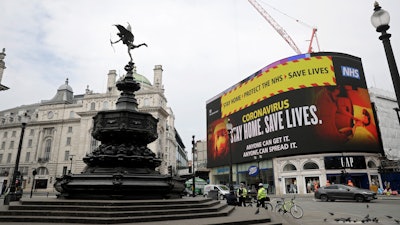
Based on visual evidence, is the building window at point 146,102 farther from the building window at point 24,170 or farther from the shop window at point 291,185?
the building window at point 24,170

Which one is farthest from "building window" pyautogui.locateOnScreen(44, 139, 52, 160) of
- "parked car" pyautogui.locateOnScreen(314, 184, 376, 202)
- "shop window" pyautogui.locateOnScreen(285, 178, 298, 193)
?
"parked car" pyautogui.locateOnScreen(314, 184, 376, 202)

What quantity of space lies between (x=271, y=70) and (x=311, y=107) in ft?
31.1

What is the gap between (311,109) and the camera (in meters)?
35.4

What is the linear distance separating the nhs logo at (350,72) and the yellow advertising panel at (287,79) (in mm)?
→ 1962

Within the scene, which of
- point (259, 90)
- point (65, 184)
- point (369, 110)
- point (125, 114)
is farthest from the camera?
point (259, 90)

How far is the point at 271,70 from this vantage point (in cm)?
4144

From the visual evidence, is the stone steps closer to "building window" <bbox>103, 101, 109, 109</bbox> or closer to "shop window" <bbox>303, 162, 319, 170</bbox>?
"shop window" <bbox>303, 162, 319, 170</bbox>

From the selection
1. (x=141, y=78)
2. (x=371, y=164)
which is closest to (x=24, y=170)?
(x=141, y=78)

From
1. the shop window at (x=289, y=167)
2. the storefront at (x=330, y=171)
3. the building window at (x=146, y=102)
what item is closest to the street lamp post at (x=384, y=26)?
the storefront at (x=330, y=171)

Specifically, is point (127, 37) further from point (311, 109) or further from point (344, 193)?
point (311, 109)

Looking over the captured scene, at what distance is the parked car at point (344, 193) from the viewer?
19170 mm

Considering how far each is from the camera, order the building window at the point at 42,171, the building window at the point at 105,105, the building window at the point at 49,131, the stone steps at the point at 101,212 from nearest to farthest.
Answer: the stone steps at the point at 101,212
the building window at the point at 105,105
the building window at the point at 42,171
the building window at the point at 49,131

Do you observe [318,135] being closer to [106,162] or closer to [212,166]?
[212,166]

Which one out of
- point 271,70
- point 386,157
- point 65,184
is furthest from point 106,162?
point 386,157
